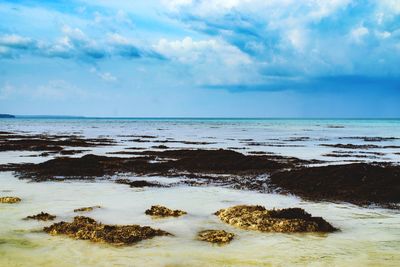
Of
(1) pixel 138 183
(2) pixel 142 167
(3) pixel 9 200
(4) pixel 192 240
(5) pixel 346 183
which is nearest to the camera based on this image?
(4) pixel 192 240

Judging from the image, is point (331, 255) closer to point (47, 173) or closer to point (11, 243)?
point (11, 243)

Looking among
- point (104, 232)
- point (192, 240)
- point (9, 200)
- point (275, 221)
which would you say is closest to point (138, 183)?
point (9, 200)

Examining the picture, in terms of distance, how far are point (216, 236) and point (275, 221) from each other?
75.0 inches

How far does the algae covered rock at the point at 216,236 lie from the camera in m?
9.34

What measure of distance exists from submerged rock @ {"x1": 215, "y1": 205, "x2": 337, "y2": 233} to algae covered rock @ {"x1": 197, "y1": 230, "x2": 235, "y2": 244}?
96 centimetres

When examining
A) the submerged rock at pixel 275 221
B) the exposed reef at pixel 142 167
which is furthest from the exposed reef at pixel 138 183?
the submerged rock at pixel 275 221

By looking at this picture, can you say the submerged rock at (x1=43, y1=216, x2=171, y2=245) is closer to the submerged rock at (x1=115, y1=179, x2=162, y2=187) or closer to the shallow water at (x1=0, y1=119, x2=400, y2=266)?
the shallow water at (x1=0, y1=119, x2=400, y2=266)

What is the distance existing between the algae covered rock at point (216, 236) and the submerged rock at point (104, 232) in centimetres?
84

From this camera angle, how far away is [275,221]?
A: 10641 mm

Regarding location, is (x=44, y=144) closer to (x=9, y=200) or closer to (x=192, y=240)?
(x=9, y=200)

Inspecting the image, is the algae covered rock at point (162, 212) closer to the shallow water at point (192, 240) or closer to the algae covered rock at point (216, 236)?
the shallow water at point (192, 240)

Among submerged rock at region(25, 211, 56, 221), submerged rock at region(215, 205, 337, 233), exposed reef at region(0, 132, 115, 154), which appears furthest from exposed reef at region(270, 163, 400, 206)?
exposed reef at region(0, 132, 115, 154)

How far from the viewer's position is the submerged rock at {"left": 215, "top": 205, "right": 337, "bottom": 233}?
10.3m

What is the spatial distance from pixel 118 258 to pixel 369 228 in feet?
21.1
